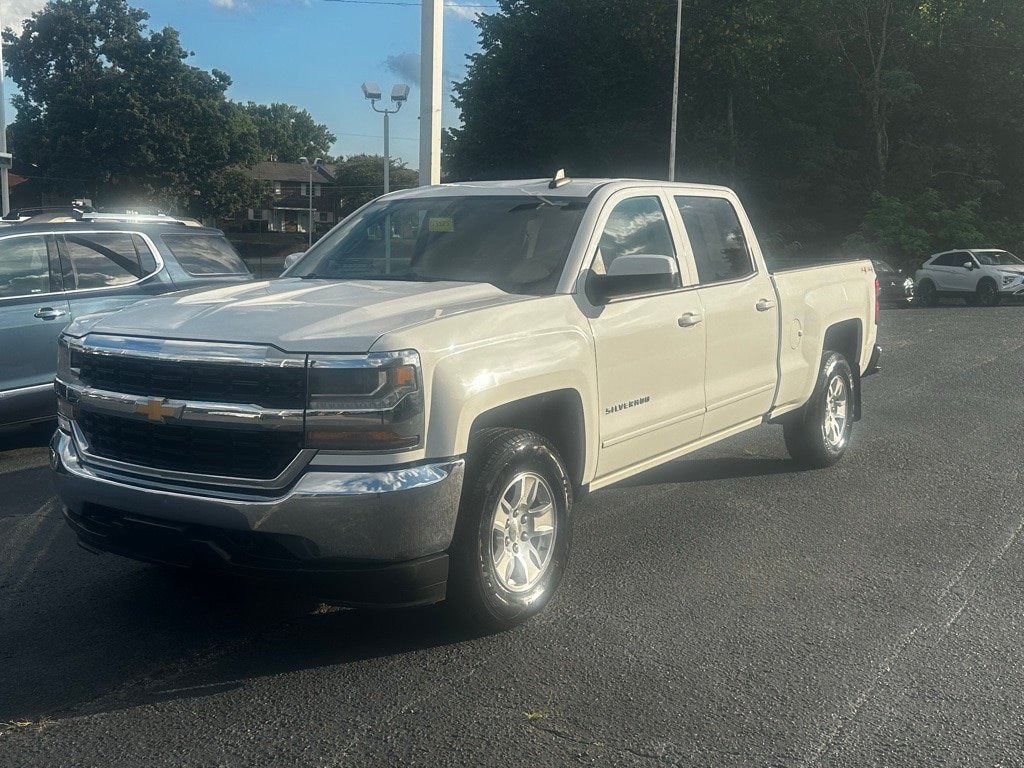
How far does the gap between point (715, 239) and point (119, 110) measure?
6224 centimetres

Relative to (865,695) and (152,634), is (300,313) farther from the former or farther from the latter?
(865,695)

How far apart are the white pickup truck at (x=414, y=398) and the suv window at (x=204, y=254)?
156 inches

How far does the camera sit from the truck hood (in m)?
4.25

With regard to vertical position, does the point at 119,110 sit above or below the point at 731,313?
above

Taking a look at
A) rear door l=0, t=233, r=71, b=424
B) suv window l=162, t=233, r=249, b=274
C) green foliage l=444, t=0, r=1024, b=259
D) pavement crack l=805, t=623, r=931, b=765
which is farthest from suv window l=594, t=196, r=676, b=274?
green foliage l=444, t=0, r=1024, b=259

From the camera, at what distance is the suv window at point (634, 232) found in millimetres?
5742

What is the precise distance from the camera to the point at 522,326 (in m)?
4.80

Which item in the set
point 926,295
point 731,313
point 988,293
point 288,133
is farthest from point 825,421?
point 288,133

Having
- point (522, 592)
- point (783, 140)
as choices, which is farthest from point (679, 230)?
point (783, 140)

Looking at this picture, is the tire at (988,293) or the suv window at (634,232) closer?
the suv window at (634,232)

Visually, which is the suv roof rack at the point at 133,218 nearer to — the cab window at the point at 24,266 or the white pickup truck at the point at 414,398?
the cab window at the point at 24,266

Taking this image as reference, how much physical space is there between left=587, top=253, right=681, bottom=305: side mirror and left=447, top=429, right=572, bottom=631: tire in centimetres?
89

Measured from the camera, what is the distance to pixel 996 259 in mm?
30531

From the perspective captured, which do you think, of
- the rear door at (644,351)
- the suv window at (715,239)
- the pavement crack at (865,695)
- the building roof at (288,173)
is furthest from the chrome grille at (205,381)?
the building roof at (288,173)
